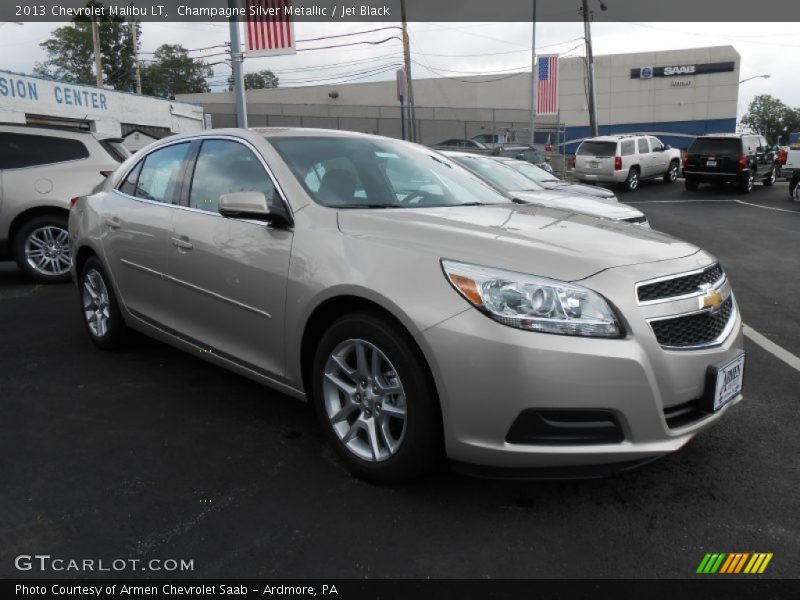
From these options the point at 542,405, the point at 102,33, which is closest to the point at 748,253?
the point at 542,405

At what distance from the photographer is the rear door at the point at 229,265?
3248 millimetres

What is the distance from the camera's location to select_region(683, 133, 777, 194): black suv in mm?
19844

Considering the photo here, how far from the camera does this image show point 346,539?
2584 mm

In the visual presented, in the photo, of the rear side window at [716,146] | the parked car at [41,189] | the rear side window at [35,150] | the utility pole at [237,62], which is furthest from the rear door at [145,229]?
the rear side window at [716,146]

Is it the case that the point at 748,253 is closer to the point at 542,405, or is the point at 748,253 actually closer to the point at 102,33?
the point at 542,405

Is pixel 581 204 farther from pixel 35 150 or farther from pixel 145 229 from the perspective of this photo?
pixel 35 150

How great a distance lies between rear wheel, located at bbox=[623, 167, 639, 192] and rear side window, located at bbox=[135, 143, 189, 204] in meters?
19.7

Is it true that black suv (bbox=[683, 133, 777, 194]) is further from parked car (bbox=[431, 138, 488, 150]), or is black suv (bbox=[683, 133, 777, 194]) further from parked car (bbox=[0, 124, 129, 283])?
parked car (bbox=[0, 124, 129, 283])

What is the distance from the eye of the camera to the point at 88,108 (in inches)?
901

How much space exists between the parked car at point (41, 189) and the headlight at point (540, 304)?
21.1 feet

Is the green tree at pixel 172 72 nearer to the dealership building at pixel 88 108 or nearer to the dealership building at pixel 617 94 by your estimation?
the dealership building at pixel 617 94

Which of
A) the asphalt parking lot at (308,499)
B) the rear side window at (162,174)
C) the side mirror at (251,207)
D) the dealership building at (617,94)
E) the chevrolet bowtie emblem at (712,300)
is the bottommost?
the asphalt parking lot at (308,499)

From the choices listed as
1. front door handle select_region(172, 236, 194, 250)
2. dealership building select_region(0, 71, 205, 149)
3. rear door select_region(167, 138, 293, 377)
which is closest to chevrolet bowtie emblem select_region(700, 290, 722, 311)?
rear door select_region(167, 138, 293, 377)

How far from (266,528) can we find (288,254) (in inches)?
48.8
